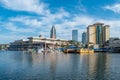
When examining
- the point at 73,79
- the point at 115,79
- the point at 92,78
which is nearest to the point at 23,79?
the point at 73,79

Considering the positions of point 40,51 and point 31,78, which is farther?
point 40,51

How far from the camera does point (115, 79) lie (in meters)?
43.2

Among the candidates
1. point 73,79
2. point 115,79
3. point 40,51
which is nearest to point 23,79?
point 73,79

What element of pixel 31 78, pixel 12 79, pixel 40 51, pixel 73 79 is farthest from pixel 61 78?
pixel 40 51

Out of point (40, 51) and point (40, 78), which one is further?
point (40, 51)

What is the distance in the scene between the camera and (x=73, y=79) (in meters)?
42.7

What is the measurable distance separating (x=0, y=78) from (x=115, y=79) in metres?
21.0

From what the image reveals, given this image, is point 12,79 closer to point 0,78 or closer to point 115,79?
point 0,78

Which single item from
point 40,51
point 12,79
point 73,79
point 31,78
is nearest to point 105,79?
point 73,79

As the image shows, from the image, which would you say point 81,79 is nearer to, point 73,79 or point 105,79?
point 73,79

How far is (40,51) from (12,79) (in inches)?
5837

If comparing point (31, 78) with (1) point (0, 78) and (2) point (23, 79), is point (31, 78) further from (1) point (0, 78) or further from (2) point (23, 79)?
(1) point (0, 78)

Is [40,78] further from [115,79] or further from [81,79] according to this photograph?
[115,79]

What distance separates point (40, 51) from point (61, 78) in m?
147
